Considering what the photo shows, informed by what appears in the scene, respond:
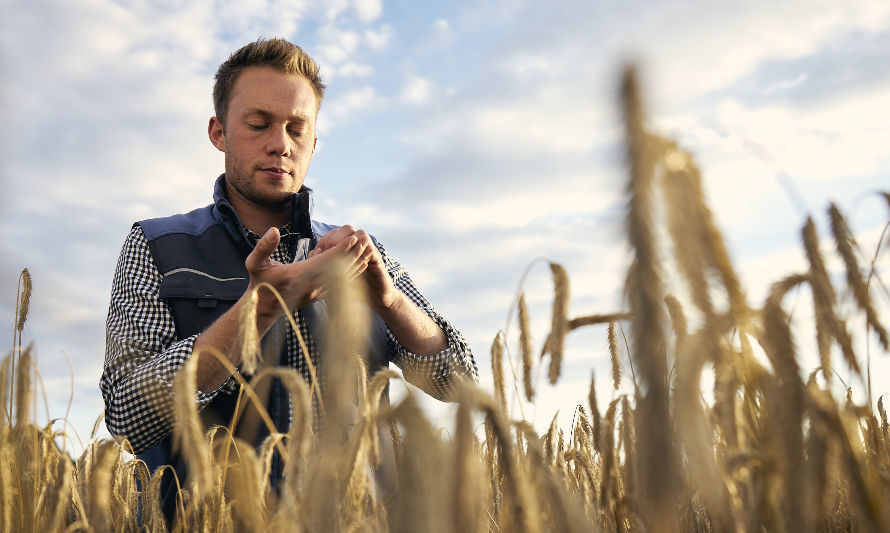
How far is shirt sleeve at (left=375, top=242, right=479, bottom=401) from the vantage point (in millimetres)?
3555

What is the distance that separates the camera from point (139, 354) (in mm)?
3105

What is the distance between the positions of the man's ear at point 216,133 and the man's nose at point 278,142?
2.08 feet

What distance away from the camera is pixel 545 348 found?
195 cm

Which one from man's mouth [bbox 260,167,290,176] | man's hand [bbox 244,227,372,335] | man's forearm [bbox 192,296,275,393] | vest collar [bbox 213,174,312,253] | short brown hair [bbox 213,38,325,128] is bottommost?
A: man's forearm [bbox 192,296,275,393]

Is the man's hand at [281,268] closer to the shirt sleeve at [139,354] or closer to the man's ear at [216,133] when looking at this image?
the shirt sleeve at [139,354]

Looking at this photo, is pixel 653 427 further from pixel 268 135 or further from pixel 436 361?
pixel 268 135

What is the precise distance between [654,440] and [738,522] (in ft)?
1.49

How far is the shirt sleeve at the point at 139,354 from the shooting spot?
9.15 feet

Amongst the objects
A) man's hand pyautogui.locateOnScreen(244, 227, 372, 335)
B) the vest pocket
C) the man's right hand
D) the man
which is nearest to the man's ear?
the man

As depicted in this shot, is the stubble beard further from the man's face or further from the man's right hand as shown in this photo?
the man's right hand

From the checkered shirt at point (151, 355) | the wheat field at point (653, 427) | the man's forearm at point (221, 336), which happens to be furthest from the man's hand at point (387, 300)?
the wheat field at point (653, 427)

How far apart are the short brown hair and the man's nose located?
0.49 meters

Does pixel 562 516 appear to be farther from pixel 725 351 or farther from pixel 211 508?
pixel 211 508

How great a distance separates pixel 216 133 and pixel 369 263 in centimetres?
212
